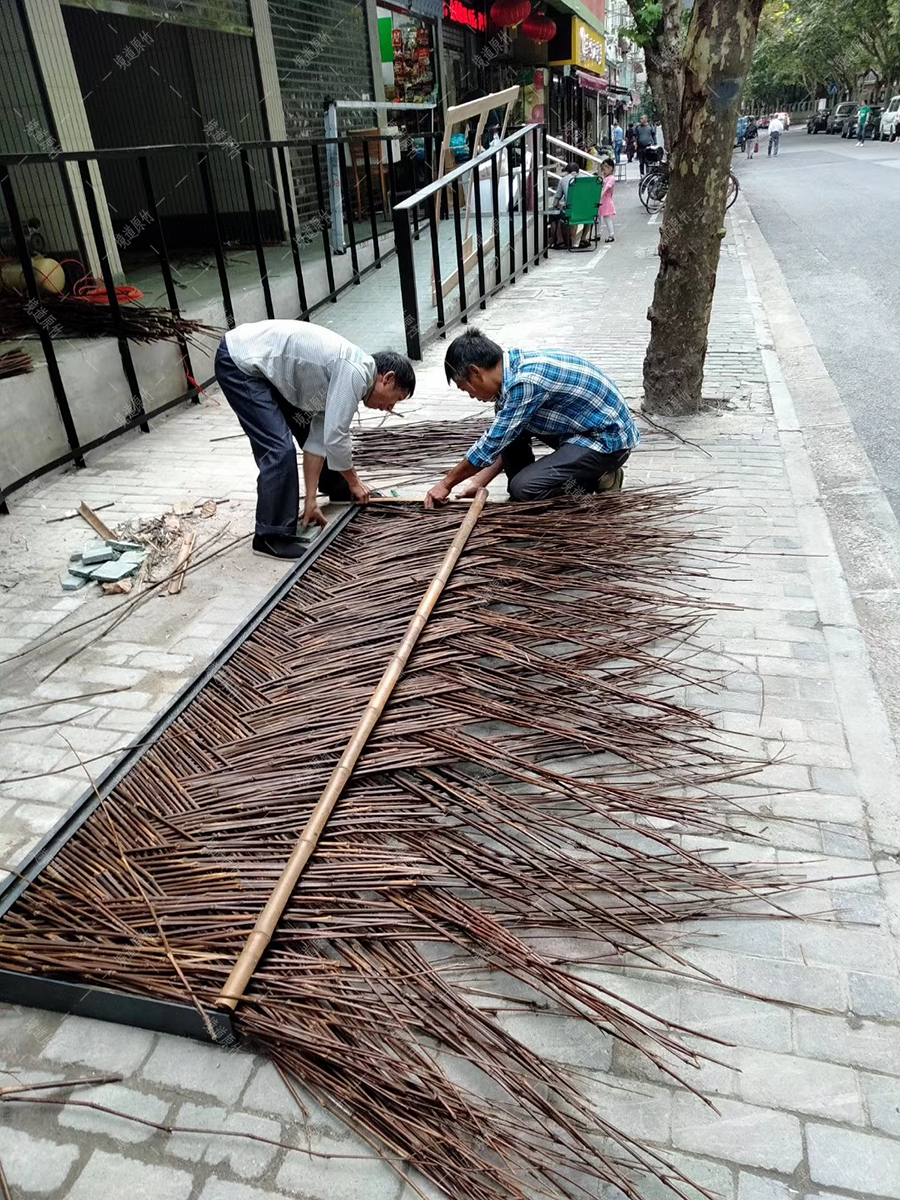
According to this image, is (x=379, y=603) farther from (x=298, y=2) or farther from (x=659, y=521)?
(x=298, y=2)

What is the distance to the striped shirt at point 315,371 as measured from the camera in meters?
3.63

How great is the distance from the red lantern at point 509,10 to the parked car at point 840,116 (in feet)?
117

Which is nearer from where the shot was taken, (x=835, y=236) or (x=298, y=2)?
(x=298, y=2)

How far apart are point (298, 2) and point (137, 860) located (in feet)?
34.4

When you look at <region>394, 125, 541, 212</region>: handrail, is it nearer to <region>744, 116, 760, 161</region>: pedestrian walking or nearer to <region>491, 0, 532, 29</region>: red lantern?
<region>491, 0, 532, 29</region>: red lantern

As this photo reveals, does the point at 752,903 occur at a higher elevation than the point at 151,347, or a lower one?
lower

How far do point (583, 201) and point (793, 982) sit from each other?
11.7 metres

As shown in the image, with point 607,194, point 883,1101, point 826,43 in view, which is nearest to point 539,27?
point 607,194

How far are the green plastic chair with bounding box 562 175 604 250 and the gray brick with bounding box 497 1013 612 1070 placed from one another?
11.5 m

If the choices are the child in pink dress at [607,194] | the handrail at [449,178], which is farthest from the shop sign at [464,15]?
the handrail at [449,178]

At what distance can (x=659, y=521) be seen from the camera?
395 cm

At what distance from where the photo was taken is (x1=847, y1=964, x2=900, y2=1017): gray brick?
1.82 m

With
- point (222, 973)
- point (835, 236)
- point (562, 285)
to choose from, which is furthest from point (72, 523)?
point (835, 236)

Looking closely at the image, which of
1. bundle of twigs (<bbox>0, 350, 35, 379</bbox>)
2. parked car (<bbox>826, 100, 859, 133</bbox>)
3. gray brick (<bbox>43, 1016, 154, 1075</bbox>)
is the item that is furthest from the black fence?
parked car (<bbox>826, 100, 859, 133</bbox>)
